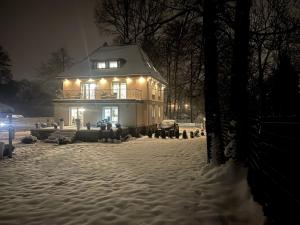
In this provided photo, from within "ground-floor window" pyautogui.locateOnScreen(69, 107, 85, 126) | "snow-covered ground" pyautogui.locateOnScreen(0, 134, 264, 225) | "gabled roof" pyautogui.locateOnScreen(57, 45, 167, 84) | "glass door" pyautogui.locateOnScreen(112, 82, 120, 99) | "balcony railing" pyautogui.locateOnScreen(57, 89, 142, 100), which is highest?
"gabled roof" pyautogui.locateOnScreen(57, 45, 167, 84)

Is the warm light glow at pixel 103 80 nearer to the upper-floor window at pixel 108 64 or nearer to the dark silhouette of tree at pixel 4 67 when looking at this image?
the upper-floor window at pixel 108 64

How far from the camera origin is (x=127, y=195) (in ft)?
25.1

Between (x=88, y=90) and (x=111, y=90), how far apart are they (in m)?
3.00

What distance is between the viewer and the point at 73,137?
2408cm

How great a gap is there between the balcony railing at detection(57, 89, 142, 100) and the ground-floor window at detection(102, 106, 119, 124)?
121cm

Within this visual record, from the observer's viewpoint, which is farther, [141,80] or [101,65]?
[101,65]

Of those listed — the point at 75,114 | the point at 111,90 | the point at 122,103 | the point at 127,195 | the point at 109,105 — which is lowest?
the point at 127,195

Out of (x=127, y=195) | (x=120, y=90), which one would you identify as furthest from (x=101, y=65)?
(x=127, y=195)

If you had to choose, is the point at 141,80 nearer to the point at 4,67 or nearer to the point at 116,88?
the point at 116,88

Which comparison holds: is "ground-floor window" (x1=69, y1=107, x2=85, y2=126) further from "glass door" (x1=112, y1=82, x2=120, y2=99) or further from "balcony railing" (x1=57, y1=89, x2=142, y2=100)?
"glass door" (x1=112, y1=82, x2=120, y2=99)

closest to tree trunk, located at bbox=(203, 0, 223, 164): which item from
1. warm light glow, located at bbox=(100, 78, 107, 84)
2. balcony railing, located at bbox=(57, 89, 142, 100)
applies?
balcony railing, located at bbox=(57, 89, 142, 100)

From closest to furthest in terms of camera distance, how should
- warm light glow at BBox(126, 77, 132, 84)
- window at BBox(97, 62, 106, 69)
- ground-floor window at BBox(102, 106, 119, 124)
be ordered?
ground-floor window at BBox(102, 106, 119, 124), warm light glow at BBox(126, 77, 132, 84), window at BBox(97, 62, 106, 69)

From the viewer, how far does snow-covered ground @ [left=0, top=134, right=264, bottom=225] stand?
591cm

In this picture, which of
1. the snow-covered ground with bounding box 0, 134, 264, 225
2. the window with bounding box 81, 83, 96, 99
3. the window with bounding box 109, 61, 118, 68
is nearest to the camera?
the snow-covered ground with bounding box 0, 134, 264, 225
